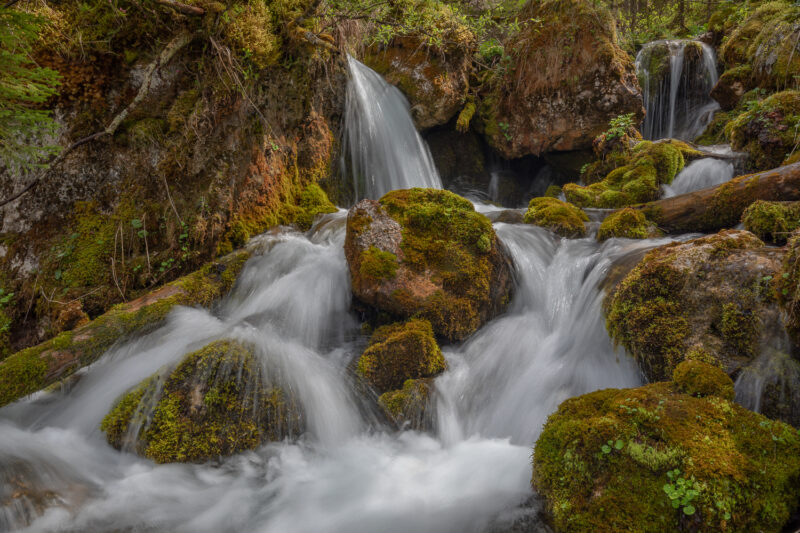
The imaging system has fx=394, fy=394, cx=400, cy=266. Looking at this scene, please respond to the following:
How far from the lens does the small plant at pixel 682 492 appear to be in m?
1.90

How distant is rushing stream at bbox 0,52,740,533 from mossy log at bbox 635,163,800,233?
51.2 inches

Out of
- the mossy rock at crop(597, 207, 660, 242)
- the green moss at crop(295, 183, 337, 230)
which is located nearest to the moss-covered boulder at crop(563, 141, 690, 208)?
the mossy rock at crop(597, 207, 660, 242)

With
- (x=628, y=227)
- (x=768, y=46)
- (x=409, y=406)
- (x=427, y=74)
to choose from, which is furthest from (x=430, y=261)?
(x=768, y=46)

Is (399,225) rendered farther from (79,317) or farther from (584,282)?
(79,317)

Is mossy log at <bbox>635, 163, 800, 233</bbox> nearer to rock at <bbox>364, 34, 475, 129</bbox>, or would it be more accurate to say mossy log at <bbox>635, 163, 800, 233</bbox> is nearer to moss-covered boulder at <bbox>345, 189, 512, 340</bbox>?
moss-covered boulder at <bbox>345, 189, 512, 340</bbox>

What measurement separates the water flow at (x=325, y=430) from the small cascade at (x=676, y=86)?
356 inches

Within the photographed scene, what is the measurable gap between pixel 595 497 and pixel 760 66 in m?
12.0

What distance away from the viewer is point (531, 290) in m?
5.42

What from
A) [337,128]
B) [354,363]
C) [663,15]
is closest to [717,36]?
[663,15]

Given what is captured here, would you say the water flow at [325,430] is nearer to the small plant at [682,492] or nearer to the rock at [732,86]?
the small plant at [682,492]

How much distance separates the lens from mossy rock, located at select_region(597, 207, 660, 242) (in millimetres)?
5660

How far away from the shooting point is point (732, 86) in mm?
10094

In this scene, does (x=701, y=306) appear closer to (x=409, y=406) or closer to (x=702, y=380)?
(x=702, y=380)

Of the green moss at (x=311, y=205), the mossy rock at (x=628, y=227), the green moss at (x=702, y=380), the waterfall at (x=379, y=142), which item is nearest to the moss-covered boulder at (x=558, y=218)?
the mossy rock at (x=628, y=227)
